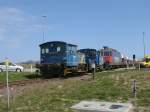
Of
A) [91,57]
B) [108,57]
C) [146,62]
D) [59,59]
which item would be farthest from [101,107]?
[146,62]

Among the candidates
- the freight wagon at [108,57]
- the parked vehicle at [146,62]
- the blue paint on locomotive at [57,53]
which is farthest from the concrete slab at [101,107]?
the parked vehicle at [146,62]

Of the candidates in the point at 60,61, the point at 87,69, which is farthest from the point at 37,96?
the point at 87,69

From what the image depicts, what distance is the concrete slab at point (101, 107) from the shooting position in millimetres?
13016

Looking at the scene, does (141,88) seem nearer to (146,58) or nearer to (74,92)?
(74,92)

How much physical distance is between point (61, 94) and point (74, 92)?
780 mm

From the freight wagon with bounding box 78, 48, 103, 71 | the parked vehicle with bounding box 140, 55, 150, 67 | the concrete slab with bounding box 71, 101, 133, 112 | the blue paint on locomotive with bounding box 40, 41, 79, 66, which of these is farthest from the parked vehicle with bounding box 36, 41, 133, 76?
the parked vehicle with bounding box 140, 55, 150, 67

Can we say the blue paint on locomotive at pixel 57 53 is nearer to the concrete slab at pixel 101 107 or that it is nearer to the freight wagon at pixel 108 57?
the freight wagon at pixel 108 57

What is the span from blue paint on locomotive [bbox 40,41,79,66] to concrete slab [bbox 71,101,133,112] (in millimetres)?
21850

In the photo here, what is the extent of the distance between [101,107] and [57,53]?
78.1 feet

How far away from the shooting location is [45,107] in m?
14.1

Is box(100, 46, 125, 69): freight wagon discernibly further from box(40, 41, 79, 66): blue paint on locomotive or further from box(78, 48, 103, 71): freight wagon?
box(40, 41, 79, 66): blue paint on locomotive

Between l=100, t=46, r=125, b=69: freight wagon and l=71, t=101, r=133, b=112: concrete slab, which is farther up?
l=100, t=46, r=125, b=69: freight wagon

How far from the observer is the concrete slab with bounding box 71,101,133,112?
512 inches

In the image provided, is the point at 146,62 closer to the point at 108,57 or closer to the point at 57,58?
the point at 108,57
